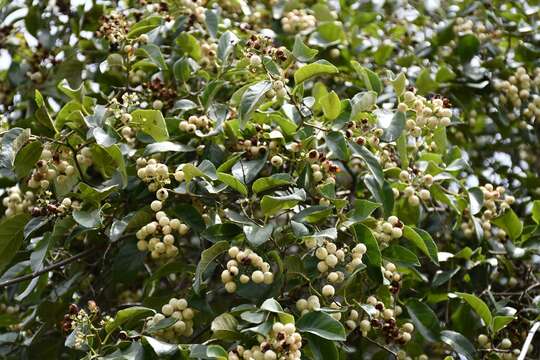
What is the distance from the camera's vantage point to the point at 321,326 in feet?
5.48

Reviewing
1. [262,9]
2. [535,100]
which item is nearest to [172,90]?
[262,9]

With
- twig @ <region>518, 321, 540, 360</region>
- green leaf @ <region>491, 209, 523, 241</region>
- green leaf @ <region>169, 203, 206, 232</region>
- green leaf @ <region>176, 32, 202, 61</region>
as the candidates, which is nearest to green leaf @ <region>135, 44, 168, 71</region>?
green leaf @ <region>176, 32, 202, 61</region>

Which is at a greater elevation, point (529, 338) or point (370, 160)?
point (370, 160)

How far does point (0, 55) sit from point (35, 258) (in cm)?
128

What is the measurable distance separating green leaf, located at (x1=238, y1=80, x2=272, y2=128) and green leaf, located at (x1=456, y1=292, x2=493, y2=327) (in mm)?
661

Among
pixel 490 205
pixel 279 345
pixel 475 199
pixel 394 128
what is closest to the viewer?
pixel 279 345

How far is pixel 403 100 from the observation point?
7.04 feet

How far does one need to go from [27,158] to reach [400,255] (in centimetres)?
86

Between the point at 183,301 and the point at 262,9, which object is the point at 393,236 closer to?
the point at 183,301

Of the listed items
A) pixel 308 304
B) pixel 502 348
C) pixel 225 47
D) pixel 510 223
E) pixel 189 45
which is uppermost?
pixel 225 47

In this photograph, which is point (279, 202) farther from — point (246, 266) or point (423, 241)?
point (423, 241)

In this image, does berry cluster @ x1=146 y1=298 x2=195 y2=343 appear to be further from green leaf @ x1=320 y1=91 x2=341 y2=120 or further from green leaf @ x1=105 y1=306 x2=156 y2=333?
green leaf @ x1=320 y1=91 x2=341 y2=120

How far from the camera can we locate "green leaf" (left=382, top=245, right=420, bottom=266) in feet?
6.35

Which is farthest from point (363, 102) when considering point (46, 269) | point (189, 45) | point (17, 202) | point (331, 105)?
point (17, 202)
